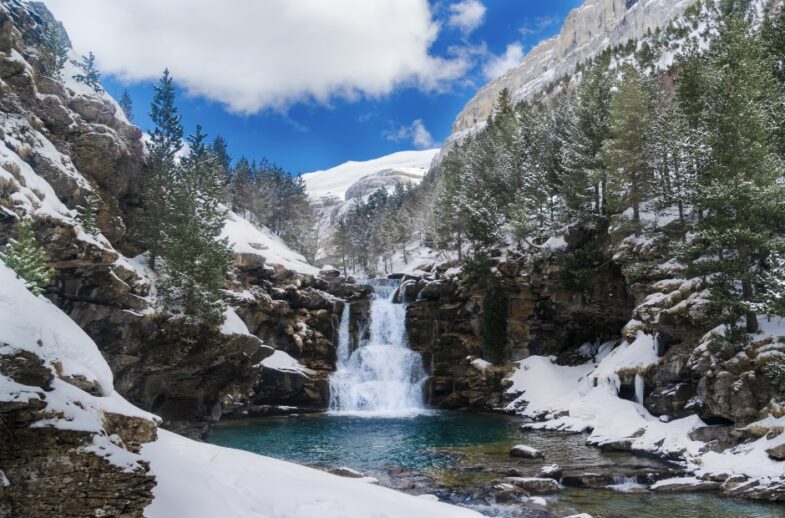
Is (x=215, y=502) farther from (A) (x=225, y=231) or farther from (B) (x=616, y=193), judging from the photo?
(A) (x=225, y=231)

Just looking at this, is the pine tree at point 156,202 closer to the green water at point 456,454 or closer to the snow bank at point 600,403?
the green water at point 456,454

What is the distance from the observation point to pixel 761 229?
24.3 metres

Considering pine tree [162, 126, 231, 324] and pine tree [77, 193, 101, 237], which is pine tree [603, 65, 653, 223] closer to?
pine tree [162, 126, 231, 324]

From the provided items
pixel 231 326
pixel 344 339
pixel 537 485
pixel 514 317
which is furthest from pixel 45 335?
pixel 344 339

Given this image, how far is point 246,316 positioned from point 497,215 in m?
28.4

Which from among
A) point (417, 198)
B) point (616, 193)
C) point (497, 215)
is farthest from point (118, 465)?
point (417, 198)

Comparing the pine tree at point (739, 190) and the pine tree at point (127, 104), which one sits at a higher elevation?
the pine tree at point (127, 104)

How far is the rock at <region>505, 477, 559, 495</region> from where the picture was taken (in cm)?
1959

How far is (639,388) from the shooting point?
31.6 meters

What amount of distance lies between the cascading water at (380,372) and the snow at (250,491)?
31242 millimetres

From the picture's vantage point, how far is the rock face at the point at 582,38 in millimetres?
130250

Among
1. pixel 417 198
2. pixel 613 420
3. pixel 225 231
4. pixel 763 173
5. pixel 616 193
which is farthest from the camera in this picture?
pixel 417 198

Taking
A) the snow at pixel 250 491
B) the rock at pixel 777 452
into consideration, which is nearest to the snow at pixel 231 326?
the snow at pixel 250 491

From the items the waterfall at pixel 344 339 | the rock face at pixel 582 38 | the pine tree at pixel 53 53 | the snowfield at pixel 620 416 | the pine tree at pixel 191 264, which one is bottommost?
the snowfield at pixel 620 416
